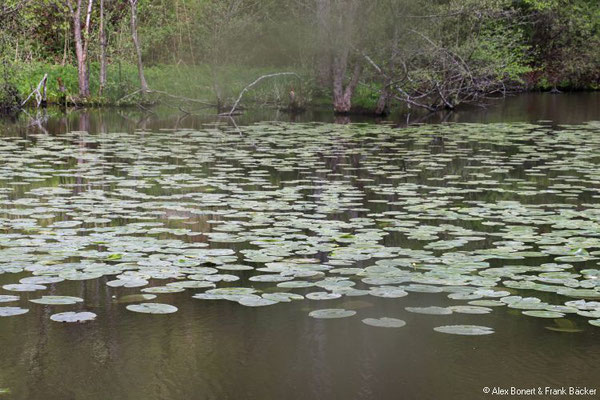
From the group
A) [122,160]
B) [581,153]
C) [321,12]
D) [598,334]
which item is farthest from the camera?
[321,12]

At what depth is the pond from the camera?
377 centimetres

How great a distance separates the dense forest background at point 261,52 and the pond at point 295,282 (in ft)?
34.6

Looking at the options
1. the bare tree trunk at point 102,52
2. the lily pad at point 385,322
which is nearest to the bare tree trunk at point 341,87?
the bare tree trunk at point 102,52

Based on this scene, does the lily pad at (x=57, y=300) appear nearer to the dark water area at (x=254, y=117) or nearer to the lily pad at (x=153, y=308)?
the lily pad at (x=153, y=308)

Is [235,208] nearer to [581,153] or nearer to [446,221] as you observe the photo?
[446,221]

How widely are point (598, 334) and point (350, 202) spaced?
12.8 feet

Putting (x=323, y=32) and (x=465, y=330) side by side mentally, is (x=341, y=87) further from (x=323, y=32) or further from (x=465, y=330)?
(x=465, y=330)

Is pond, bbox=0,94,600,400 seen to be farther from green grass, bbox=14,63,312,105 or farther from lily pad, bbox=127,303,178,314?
green grass, bbox=14,63,312,105

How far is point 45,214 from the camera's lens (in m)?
7.01

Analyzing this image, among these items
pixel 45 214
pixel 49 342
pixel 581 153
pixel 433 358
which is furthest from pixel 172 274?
pixel 581 153

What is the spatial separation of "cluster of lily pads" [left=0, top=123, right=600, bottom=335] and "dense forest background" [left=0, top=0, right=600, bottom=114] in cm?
825

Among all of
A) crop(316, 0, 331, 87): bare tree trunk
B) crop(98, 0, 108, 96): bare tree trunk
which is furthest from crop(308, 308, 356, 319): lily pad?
crop(98, 0, 108, 96): bare tree trunk

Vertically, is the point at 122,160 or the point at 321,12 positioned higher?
the point at 321,12

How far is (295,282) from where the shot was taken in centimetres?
492
